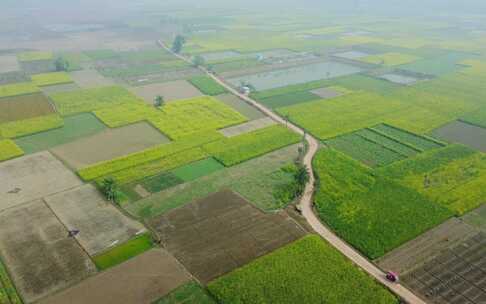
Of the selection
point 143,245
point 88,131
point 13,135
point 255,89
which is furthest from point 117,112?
point 143,245

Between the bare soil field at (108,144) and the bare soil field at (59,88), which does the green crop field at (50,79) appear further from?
the bare soil field at (108,144)

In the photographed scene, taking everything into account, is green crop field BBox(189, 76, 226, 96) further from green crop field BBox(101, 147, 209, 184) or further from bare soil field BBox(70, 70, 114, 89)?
green crop field BBox(101, 147, 209, 184)

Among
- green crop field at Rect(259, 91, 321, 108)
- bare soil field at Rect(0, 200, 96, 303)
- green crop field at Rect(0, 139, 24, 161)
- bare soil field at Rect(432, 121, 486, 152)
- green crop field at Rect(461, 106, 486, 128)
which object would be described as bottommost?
green crop field at Rect(0, 139, 24, 161)

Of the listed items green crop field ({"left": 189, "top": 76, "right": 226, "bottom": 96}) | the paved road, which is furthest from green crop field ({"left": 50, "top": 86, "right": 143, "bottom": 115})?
the paved road

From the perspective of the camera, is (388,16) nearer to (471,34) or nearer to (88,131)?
(471,34)

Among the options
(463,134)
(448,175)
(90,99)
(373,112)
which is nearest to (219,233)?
(448,175)
